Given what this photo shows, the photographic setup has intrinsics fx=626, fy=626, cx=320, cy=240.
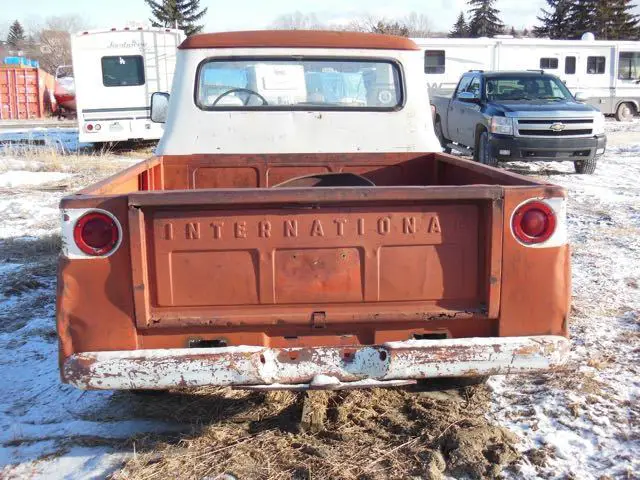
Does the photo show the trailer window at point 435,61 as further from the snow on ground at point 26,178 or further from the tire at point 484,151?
the snow on ground at point 26,178

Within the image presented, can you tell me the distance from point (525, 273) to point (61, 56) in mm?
73503

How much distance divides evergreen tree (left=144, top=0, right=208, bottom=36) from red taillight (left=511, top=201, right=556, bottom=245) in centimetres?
4387

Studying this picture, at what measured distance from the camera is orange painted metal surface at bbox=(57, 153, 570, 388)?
8.93 ft

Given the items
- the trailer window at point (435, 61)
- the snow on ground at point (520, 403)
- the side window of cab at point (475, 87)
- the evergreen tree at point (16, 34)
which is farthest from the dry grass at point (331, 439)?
the evergreen tree at point (16, 34)

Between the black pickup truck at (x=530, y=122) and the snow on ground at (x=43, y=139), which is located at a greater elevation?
the black pickup truck at (x=530, y=122)

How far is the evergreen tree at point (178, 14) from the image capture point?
44.4 metres

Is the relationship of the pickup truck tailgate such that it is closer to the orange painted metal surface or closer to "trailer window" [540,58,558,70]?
the orange painted metal surface

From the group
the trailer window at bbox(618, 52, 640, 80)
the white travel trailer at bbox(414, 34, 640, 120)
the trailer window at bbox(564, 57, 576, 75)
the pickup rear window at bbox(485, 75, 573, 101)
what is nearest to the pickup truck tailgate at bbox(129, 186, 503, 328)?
the pickup rear window at bbox(485, 75, 573, 101)

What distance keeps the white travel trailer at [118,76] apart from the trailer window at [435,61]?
9.34 m

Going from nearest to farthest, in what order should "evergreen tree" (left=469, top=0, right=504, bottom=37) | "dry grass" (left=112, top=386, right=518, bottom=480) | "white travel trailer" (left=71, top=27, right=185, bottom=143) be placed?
"dry grass" (left=112, top=386, right=518, bottom=480)
"white travel trailer" (left=71, top=27, right=185, bottom=143)
"evergreen tree" (left=469, top=0, right=504, bottom=37)

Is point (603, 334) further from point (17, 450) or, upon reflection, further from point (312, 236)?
point (17, 450)

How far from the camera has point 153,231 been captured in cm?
276

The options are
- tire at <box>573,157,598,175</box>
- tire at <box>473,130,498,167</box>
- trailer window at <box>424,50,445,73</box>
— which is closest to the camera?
tire at <box>473,130,498,167</box>

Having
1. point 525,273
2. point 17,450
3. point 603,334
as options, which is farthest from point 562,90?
point 17,450
